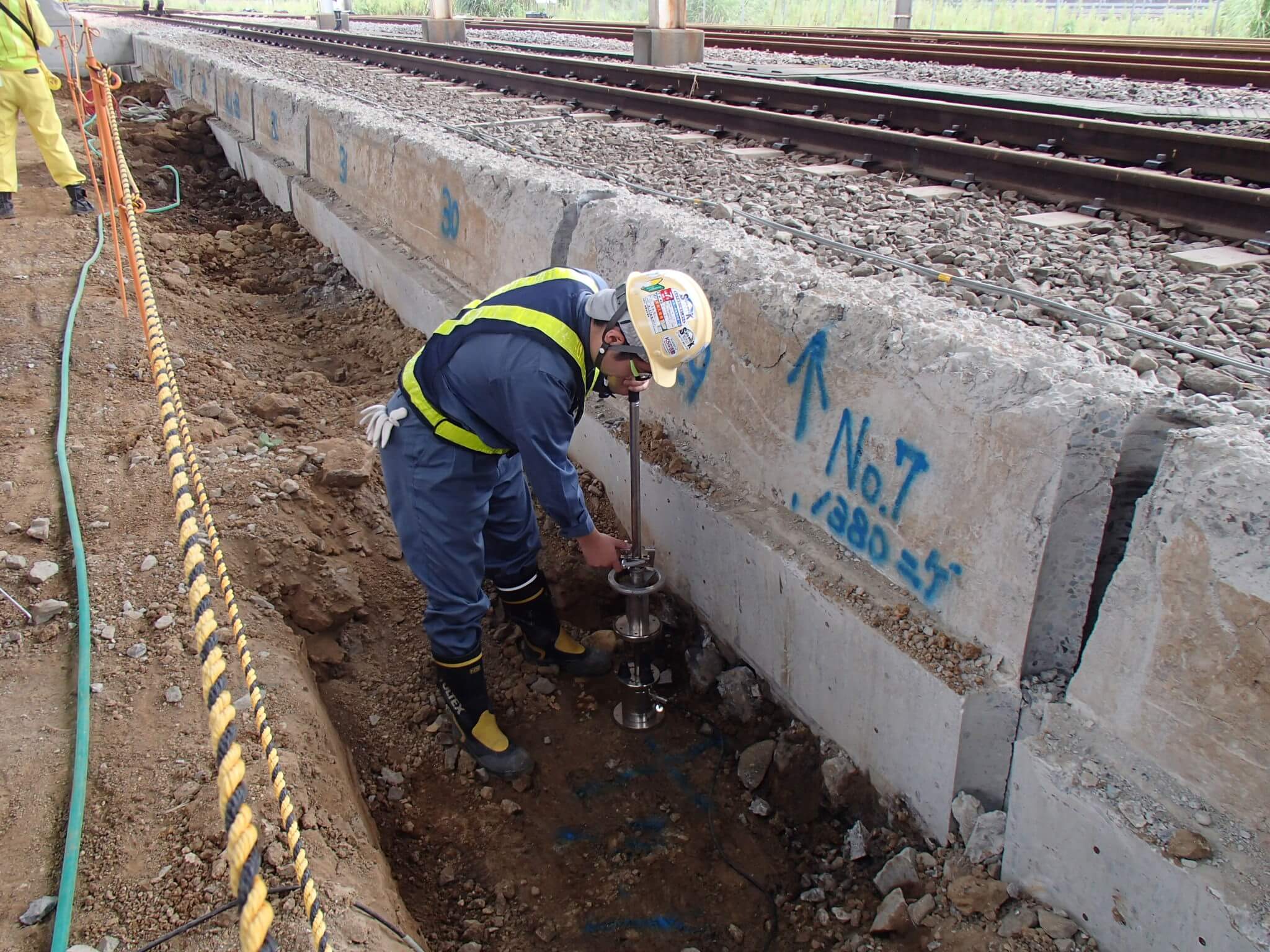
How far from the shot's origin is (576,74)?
10672 millimetres

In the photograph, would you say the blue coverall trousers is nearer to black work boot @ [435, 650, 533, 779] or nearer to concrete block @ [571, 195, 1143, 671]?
black work boot @ [435, 650, 533, 779]

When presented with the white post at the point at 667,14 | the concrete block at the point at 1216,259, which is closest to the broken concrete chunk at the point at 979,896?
the concrete block at the point at 1216,259

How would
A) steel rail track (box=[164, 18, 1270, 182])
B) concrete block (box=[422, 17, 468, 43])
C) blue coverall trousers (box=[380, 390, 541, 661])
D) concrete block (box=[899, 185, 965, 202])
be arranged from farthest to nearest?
concrete block (box=[422, 17, 468, 43])
concrete block (box=[899, 185, 965, 202])
steel rail track (box=[164, 18, 1270, 182])
blue coverall trousers (box=[380, 390, 541, 661])

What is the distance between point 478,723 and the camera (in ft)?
12.1

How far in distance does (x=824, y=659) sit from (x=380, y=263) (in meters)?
4.68

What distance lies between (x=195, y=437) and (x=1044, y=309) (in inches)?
160

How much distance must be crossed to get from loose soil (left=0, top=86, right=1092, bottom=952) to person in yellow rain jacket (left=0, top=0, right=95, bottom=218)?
3905mm

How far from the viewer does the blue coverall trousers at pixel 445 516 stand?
10.8 feet

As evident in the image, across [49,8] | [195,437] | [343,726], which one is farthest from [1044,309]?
[49,8]

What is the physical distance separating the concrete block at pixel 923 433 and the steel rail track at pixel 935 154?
1971mm

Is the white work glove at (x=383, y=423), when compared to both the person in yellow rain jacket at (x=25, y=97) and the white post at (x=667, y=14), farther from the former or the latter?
the white post at (x=667, y=14)

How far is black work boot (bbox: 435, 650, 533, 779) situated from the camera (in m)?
3.64

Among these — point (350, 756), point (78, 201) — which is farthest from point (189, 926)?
point (78, 201)

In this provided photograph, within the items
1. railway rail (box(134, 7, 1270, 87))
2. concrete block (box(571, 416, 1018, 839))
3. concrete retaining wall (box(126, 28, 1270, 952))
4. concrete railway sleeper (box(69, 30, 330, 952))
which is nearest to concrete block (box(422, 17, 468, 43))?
railway rail (box(134, 7, 1270, 87))
